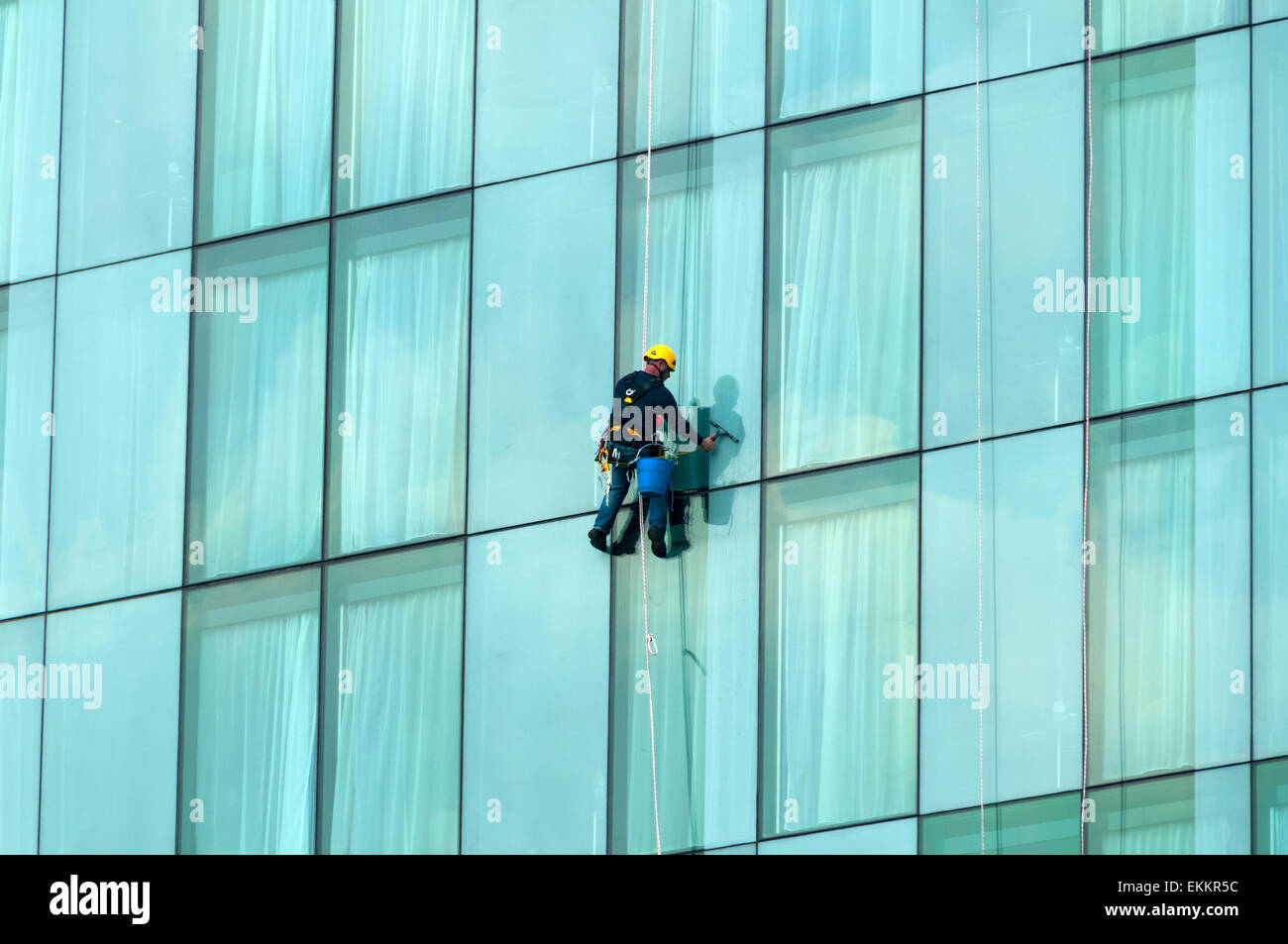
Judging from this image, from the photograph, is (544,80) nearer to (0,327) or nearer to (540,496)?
(540,496)

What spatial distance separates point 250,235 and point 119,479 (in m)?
2.77

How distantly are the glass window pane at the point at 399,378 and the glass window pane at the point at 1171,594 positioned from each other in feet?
19.9

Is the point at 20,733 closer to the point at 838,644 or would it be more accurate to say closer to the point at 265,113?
the point at 265,113

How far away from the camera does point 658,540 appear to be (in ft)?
62.2

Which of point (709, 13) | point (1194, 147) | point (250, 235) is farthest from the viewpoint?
point (250, 235)

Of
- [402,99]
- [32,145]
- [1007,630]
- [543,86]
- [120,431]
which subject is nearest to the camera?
[1007,630]

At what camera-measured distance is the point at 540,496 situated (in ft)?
65.6

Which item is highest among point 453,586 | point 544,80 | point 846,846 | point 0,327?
point 544,80

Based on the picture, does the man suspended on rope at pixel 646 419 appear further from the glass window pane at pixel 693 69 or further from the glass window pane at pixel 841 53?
the glass window pane at pixel 841 53

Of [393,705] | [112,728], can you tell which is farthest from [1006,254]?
[112,728]

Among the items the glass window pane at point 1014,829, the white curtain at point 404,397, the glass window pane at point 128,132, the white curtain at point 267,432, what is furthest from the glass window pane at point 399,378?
the glass window pane at point 1014,829

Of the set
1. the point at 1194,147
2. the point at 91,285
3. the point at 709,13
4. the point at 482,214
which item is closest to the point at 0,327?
the point at 91,285

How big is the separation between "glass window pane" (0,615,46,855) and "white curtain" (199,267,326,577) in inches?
83.0

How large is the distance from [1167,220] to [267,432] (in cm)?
872
